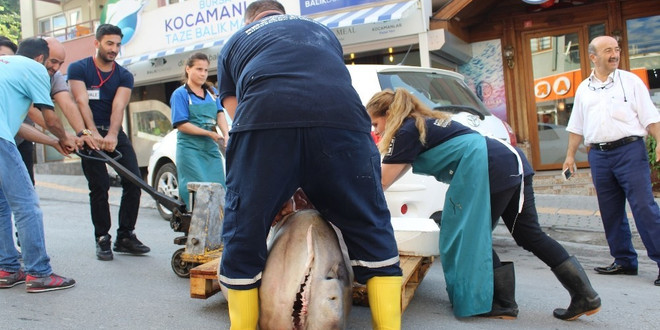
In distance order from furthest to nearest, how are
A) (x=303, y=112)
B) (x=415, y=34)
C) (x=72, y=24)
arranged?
1. (x=72, y=24)
2. (x=415, y=34)
3. (x=303, y=112)

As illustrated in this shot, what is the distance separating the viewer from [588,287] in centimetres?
330

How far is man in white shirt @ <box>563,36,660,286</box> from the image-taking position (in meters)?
4.42

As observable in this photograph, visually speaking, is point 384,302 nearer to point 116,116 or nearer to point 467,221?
point 467,221

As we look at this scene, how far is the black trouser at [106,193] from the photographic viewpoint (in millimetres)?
4746

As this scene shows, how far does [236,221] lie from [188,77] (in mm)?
2822

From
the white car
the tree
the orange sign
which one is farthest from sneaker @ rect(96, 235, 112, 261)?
the tree

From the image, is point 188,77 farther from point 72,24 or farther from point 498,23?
point 72,24

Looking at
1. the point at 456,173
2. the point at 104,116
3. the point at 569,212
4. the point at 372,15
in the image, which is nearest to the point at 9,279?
the point at 104,116

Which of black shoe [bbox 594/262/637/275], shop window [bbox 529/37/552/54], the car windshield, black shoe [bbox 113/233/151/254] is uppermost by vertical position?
shop window [bbox 529/37/552/54]

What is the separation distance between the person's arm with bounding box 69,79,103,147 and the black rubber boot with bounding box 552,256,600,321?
348 centimetres

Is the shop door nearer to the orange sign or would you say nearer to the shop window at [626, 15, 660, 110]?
the orange sign

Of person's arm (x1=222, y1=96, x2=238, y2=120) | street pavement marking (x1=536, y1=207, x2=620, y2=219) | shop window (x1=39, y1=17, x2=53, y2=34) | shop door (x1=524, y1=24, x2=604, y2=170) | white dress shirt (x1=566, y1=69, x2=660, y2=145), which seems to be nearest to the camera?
person's arm (x1=222, y1=96, x2=238, y2=120)

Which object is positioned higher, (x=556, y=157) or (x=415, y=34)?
(x=415, y=34)

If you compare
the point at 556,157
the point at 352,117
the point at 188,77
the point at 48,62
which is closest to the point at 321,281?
the point at 352,117
